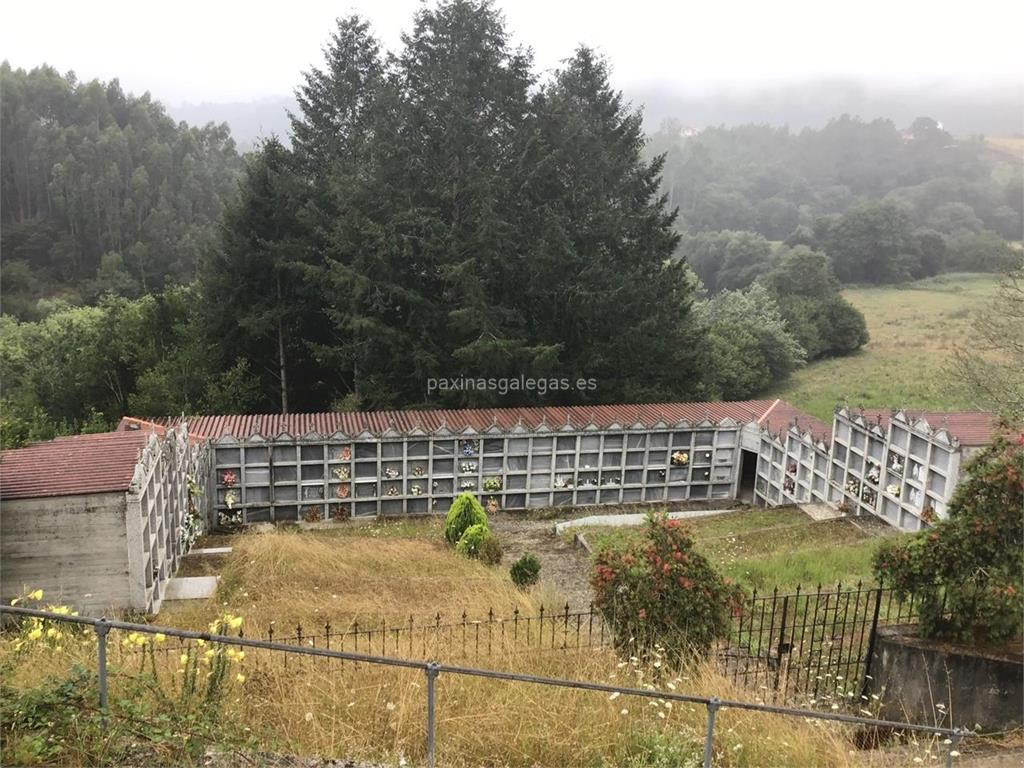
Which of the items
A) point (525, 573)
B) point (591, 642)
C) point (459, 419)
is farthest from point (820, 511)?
point (591, 642)

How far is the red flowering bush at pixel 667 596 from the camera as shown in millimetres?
8008

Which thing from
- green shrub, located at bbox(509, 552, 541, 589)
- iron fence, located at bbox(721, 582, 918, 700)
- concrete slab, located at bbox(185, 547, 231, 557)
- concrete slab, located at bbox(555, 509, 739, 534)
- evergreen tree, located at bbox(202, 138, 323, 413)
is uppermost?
evergreen tree, located at bbox(202, 138, 323, 413)

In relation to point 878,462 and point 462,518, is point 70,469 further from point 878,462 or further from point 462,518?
point 878,462

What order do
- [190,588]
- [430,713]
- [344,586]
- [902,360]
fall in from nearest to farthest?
[430,713] < [344,586] < [190,588] < [902,360]

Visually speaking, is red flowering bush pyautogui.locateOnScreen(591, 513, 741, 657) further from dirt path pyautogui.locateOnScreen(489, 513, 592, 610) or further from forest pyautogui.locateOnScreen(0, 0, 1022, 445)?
forest pyautogui.locateOnScreen(0, 0, 1022, 445)

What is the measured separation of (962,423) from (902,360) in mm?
25553

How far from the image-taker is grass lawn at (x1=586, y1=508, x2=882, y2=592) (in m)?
12.1

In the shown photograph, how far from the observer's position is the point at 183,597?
1145 centimetres

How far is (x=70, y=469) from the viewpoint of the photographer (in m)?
10.7

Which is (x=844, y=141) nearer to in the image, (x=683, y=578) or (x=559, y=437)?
(x=559, y=437)

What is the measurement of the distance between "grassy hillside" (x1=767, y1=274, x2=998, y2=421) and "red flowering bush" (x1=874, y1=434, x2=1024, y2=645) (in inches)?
649

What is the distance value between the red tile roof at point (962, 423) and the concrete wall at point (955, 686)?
291 inches

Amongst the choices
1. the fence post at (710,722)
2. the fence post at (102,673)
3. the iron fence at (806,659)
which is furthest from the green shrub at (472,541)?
the fence post at (710,722)

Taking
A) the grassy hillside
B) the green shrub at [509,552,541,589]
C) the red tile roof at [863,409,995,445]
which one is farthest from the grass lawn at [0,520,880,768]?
the grassy hillside
